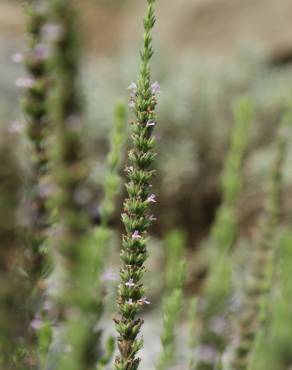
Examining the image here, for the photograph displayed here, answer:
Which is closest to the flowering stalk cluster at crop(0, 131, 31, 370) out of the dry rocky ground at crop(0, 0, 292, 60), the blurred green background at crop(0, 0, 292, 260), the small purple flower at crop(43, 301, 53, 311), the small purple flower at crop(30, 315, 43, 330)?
the small purple flower at crop(30, 315, 43, 330)

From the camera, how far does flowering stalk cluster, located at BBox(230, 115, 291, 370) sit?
6.32 feet

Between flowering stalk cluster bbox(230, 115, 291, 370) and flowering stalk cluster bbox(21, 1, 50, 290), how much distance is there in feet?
2.68

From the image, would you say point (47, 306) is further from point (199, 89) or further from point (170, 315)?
point (199, 89)

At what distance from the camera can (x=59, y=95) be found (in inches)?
36.9

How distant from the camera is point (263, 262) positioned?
2.37m

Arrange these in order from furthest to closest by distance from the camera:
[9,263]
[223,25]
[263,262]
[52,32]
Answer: [223,25] → [263,262] → [52,32] → [9,263]

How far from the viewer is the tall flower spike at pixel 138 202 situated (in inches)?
40.8

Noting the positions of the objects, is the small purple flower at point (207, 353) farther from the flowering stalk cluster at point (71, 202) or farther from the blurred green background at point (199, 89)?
the blurred green background at point (199, 89)

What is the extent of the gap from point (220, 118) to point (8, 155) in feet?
24.0

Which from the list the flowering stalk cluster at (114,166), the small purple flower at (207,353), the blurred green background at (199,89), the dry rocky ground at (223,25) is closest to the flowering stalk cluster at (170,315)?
the small purple flower at (207,353)

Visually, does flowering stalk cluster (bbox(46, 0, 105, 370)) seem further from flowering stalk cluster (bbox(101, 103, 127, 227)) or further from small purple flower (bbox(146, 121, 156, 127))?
flowering stalk cluster (bbox(101, 103, 127, 227))

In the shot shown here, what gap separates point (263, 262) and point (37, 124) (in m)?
1.43

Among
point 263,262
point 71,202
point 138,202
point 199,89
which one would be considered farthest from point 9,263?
point 199,89

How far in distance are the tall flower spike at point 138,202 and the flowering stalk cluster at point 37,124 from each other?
0.35ft
